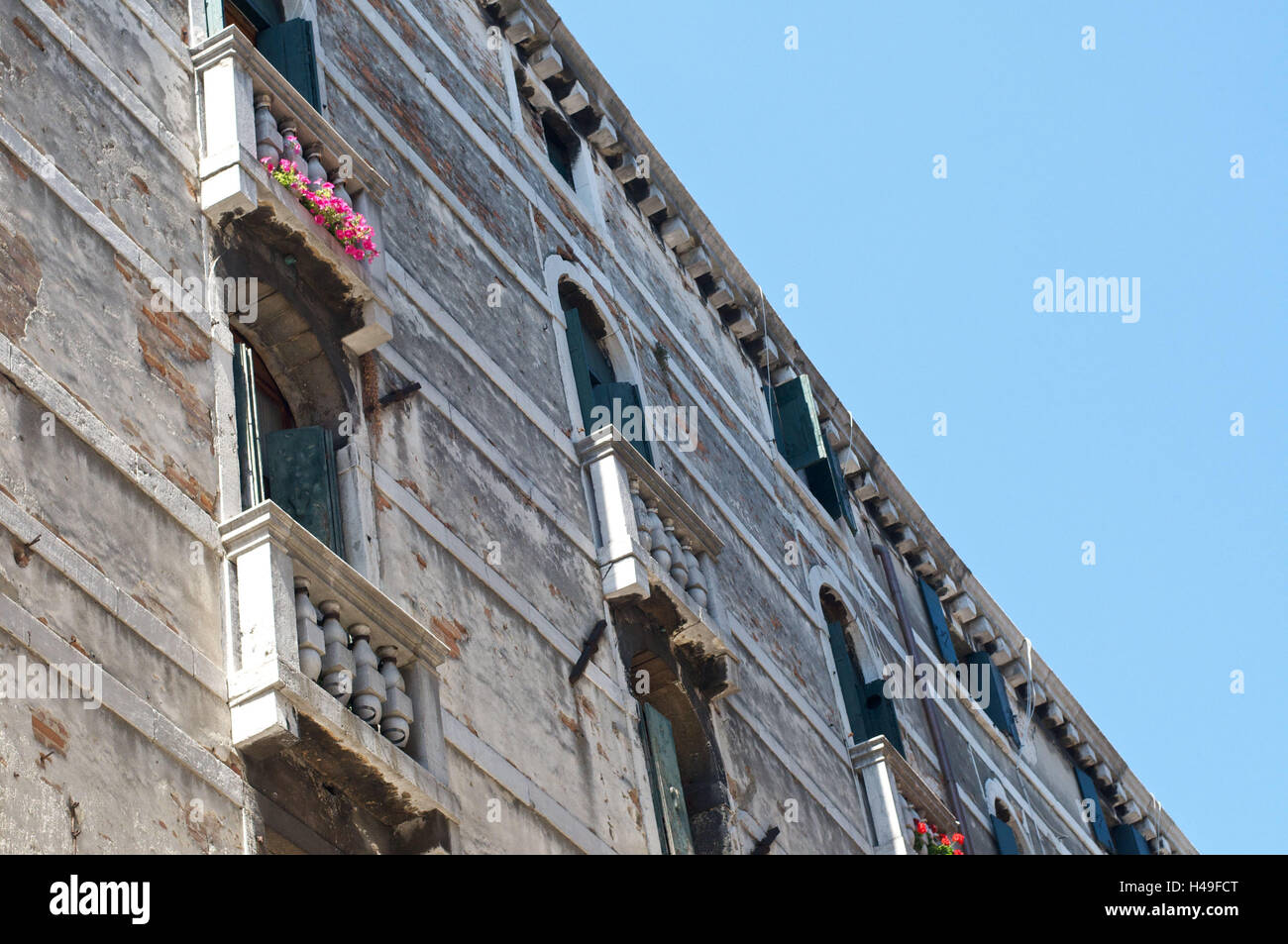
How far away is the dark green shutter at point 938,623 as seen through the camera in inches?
819

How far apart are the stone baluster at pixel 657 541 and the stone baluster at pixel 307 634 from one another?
424 cm

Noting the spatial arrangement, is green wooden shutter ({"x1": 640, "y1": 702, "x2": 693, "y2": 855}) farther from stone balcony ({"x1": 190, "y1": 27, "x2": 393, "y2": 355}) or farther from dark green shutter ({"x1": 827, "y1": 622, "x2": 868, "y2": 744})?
dark green shutter ({"x1": 827, "y1": 622, "x2": 868, "y2": 744})

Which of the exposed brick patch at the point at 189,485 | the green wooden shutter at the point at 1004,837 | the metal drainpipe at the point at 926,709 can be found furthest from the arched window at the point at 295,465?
the green wooden shutter at the point at 1004,837

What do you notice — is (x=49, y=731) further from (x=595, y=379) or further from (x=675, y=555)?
(x=595, y=379)

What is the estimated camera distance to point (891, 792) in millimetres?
14938

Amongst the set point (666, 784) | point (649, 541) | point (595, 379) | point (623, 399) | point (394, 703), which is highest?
point (595, 379)

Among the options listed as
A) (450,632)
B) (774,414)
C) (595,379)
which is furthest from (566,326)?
(774,414)

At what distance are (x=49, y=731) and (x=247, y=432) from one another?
2.32 m

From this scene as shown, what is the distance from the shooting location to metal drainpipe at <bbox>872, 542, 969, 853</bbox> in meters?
17.7

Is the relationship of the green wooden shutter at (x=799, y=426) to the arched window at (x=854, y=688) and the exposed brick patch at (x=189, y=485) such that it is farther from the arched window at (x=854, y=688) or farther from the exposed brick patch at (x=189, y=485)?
the exposed brick patch at (x=189, y=485)

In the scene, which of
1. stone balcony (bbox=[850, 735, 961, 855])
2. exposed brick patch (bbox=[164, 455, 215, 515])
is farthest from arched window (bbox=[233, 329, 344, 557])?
stone balcony (bbox=[850, 735, 961, 855])

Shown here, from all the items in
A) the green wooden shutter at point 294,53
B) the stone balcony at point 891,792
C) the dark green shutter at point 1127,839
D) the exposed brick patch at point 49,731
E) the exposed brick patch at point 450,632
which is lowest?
the exposed brick patch at point 49,731
